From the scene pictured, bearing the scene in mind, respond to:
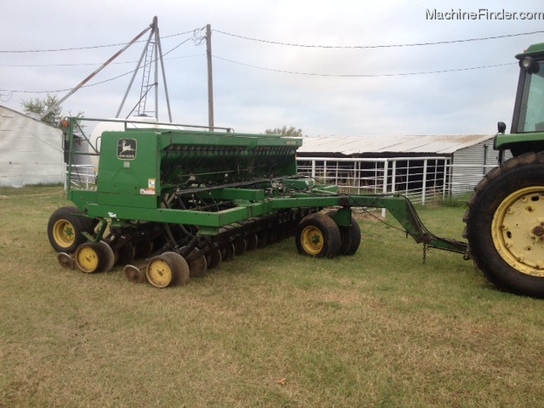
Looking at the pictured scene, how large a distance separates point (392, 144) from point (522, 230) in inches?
510

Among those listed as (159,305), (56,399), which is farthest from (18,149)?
(56,399)

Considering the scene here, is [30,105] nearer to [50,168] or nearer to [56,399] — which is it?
[50,168]

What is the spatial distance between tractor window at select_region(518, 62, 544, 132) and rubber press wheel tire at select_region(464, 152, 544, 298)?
1.49ft

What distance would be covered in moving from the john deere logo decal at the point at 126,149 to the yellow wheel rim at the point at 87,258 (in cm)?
114

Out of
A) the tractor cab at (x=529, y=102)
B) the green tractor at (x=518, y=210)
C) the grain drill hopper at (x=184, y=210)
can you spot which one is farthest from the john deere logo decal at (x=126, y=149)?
the tractor cab at (x=529, y=102)

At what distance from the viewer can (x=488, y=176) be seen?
4965 mm

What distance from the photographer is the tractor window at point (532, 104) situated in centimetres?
503

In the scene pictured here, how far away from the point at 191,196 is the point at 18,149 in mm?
16047

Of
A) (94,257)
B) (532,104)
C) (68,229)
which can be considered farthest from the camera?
(68,229)

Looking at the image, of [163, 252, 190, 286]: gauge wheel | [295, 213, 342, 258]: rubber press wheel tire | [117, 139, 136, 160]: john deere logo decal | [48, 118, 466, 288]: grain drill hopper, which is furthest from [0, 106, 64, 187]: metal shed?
[163, 252, 190, 286]: gauge wheel

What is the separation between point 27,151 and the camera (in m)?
20.1

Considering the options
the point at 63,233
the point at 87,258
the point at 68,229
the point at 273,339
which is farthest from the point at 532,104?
the point at 63,233

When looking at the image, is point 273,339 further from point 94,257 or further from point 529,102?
point 529,102

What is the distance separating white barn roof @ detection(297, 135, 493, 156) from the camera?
15891 millimetres
